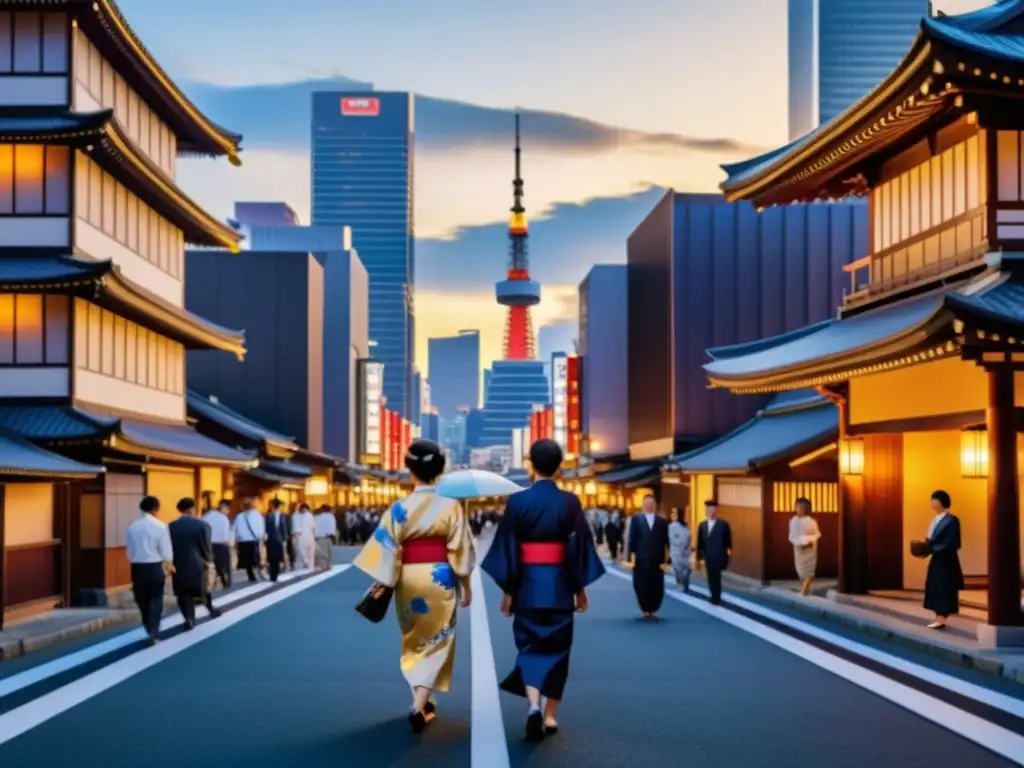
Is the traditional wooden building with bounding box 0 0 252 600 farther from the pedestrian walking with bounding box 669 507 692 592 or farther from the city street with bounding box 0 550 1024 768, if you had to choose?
the pedestrian walking with bounding box 669 507 692 592

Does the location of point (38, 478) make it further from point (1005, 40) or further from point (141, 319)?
point (1005, 40)

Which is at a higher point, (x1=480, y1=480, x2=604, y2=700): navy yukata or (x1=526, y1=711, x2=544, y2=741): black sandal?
(x1=480, y1=480, x2=604, y2=700): navy yukata

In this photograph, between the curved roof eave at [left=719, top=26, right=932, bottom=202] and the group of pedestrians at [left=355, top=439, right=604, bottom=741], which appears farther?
the curved roof eave at [left=719, top=26, right=932, bottom=202]

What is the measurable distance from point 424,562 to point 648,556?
8806mm

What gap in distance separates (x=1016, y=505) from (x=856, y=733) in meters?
6.14

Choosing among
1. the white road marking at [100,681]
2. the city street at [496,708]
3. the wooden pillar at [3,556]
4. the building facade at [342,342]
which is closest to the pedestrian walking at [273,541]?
the white road marking at [100,681]

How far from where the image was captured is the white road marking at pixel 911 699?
8.11 metres

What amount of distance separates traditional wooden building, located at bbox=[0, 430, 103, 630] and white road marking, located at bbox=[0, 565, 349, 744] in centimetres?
268

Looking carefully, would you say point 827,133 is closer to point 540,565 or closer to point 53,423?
point 540,565

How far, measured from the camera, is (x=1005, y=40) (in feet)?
47.9

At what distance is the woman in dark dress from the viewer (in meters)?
14.5

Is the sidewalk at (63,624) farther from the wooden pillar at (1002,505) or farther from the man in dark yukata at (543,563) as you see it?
the wooden pillar at (1002,505)

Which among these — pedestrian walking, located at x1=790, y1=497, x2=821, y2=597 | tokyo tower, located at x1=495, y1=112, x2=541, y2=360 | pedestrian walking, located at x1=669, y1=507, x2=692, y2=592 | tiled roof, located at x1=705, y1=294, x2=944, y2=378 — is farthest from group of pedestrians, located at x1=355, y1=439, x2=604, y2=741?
tokyo tower, located at x1=495, y1=112, x2=541, y2=360

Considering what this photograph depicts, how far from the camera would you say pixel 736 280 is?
4222 cm
